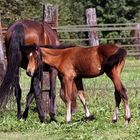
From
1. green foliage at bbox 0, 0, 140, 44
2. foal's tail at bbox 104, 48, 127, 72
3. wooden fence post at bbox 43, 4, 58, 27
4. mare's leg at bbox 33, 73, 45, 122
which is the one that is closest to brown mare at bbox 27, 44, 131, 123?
foal's tail at bbox 104, 48, 127, 72

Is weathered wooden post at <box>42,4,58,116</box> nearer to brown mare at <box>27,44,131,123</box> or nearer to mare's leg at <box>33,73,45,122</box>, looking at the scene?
mare's leg at <box>33,73,45,122</box>

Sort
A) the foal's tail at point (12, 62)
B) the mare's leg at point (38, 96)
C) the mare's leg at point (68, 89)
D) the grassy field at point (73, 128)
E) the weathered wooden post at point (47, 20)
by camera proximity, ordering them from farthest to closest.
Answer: the weathered wooden post at point (47, 20)
the mare's leg at point (38, 96)
the mare's leg at point (68, 89)
the foal's tail at point (12, 62)
the grassy field at point (73, 128)

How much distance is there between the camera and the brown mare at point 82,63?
9422 millimetres

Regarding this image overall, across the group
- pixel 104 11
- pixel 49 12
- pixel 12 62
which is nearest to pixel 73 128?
pixel 12 62

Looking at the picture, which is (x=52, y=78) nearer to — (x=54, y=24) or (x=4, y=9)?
(x=54, y=24)

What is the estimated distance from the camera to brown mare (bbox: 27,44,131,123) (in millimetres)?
9422

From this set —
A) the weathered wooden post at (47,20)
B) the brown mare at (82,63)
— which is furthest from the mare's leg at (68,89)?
the weathered wooden post at (47,20)

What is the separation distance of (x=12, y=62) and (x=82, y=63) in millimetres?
1177

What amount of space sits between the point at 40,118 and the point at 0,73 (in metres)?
2.06

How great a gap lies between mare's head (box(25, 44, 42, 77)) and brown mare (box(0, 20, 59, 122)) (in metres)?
0.12

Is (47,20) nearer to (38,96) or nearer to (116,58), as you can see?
(38,96)

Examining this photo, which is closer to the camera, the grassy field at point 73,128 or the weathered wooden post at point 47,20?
the grassy field at point 73,128

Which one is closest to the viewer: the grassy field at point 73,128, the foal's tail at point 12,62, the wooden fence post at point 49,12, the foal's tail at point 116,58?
the grassy field at point 73,128

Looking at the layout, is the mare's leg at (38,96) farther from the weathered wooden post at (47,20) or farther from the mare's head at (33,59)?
the weathered wooden post at (47,20)
